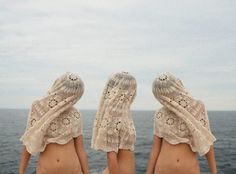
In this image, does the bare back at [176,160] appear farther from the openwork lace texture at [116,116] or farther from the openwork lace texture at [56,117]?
the openwork lace texture at [56,117]

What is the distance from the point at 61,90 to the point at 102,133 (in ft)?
3.39

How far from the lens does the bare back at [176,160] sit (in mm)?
6180

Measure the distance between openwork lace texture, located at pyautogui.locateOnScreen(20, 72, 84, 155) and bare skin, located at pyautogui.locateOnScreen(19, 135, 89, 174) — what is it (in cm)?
11

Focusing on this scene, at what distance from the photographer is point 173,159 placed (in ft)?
20.3

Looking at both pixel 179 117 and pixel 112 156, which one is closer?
pixel 112 156

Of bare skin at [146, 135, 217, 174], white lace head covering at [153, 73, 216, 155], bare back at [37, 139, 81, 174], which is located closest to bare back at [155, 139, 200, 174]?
bare skin at [146, 135, 217, 174]

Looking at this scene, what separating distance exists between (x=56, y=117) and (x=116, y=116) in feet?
3.44

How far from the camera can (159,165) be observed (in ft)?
20.5

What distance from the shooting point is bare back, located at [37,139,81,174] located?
244 inches

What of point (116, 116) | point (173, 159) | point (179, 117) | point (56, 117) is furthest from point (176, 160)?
point (56, 117)

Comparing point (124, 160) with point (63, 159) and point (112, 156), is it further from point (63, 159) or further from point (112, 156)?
point (63, 159)

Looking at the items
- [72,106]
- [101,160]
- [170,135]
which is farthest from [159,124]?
[101,160]

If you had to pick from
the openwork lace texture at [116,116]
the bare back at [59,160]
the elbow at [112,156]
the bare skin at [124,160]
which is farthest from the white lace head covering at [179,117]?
the bare back at [59,160]

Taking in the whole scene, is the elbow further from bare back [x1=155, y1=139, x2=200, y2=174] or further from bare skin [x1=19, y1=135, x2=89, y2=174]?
bare back [x1=155, y1=139, x2=200, y2=174]
